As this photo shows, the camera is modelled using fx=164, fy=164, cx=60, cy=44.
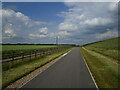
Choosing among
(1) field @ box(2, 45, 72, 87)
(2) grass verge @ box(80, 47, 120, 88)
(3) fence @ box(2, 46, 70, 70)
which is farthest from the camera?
(3) fence @ box(2, 46, 70, 70)

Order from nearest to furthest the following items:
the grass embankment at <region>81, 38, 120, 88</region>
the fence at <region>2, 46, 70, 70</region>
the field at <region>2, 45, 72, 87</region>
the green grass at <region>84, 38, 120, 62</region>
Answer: the grass embankment at <region>81, 38, 120, 88</region>
the field at <region>2, 45, 72, 87</region>
the fence at <region>2, 46, 70, 70</region>
the green grass at <region>84, 38, 120, 62</region>

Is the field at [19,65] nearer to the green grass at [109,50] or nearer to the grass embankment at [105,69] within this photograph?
the grass embankment at [105,69]

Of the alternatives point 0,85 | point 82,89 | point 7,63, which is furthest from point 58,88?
point 7,63

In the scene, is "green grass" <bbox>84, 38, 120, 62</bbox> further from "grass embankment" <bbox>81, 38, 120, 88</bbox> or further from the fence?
the fence

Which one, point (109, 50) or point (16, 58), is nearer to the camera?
point (16, 58)

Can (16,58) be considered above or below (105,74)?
above

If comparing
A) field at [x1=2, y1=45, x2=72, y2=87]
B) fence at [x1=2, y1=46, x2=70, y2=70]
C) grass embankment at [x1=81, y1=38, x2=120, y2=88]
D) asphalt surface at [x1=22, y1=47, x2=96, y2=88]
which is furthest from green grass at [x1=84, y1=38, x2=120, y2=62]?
asphalt surface at [x1=22, y1=47, x2=96, y2=88]

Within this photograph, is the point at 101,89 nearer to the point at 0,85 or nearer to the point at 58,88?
the point at 58,88

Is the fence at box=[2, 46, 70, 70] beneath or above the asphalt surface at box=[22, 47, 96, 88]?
above

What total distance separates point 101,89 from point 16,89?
13.7 feet

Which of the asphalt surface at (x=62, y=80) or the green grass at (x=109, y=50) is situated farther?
the green grass at (x=109, y=50)

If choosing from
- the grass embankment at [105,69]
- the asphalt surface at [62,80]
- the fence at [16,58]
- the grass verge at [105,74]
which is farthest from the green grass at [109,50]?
the asphalt surface at [62,80]

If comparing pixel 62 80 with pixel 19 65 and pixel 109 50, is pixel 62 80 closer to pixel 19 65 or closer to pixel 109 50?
pixel 19 65

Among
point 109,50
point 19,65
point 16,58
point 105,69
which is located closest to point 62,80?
point 105,69
